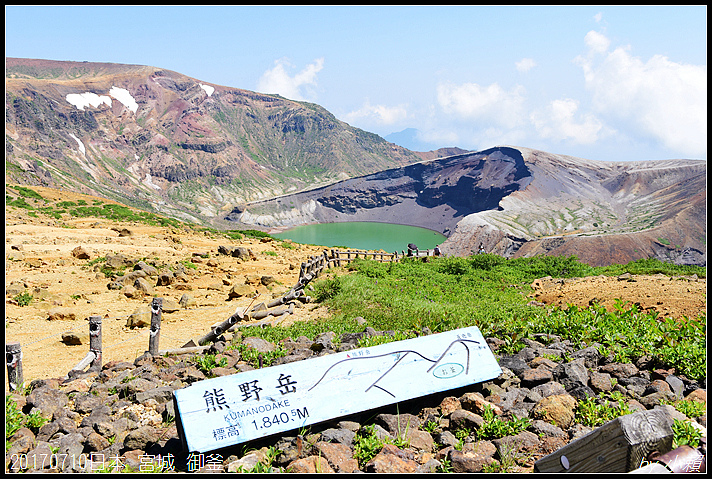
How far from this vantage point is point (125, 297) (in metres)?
13.6

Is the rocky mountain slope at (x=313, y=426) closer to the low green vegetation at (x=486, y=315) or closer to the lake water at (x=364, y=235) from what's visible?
the low green vegetation at (x=486, y=315)

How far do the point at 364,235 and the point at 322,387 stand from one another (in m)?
89.3

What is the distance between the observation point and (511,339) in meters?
7.14

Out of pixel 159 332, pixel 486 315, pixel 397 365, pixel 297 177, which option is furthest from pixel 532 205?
pixel 297 177

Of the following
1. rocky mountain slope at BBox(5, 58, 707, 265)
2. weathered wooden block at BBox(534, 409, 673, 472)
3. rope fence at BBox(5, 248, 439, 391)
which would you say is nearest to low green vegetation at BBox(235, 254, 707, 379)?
rope fence at BBox(5, 248, 439, 391)

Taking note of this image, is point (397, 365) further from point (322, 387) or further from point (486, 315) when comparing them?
point (486, 315)

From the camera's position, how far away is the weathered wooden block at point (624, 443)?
9.14 feet

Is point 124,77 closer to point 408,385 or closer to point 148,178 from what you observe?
point 148,178

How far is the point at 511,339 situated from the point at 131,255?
1702cm

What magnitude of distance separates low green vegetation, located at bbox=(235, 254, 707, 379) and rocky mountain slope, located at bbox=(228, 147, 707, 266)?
42.7 meters

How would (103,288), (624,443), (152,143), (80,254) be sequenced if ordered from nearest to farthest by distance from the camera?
(624,443)
(103,288)
(80,254)
(152,143)

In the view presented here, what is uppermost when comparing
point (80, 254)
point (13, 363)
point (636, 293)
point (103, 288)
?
point (80, 254)

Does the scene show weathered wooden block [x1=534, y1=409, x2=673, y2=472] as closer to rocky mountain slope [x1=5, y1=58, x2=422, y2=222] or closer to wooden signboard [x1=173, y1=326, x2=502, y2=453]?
A: wooden signboard [x1=173, y1=326, x2=502, y2=453]

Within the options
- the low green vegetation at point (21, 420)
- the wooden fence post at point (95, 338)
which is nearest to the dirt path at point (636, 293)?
the wooden fence post at point (95, 338)
